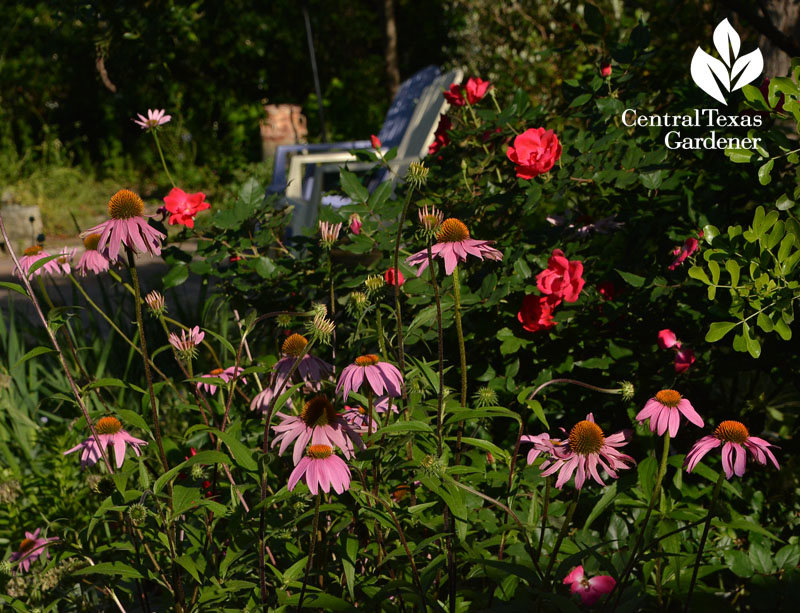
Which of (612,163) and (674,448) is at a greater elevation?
(612,163)

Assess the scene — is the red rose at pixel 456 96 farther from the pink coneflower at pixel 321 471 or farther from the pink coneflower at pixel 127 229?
the pink coneflower at pixel 321 471

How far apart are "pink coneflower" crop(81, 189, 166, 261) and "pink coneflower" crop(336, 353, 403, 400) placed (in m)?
0.35

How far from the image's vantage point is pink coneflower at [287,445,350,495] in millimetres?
1048

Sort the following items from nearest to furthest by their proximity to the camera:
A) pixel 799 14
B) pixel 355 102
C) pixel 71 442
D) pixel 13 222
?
1. pixel 71 442
2. pixel 799 14
3. pixel 13 222
4. pixel 355 102

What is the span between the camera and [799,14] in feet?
8.24

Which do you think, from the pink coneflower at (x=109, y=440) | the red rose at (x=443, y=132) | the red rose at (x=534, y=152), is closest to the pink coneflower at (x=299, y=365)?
the pink coneflower at (x=109, y=440)

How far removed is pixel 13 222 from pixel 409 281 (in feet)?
22.2

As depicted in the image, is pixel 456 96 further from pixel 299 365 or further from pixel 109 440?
pixel 109 440

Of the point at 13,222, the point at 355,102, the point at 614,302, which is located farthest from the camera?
the point at 355,102

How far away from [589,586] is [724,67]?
126 cm

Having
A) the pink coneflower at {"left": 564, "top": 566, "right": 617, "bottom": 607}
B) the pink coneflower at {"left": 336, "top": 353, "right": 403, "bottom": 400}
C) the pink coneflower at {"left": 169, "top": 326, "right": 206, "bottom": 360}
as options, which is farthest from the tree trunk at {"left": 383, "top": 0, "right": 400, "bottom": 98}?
the pink coneflower at {"left": 336, "top": 353, "right": 403, "bottom": 400}

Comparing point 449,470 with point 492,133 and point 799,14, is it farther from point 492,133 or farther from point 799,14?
point 799,14

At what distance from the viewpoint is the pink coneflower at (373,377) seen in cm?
114

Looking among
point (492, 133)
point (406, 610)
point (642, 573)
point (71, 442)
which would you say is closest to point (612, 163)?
point (492, 133)
